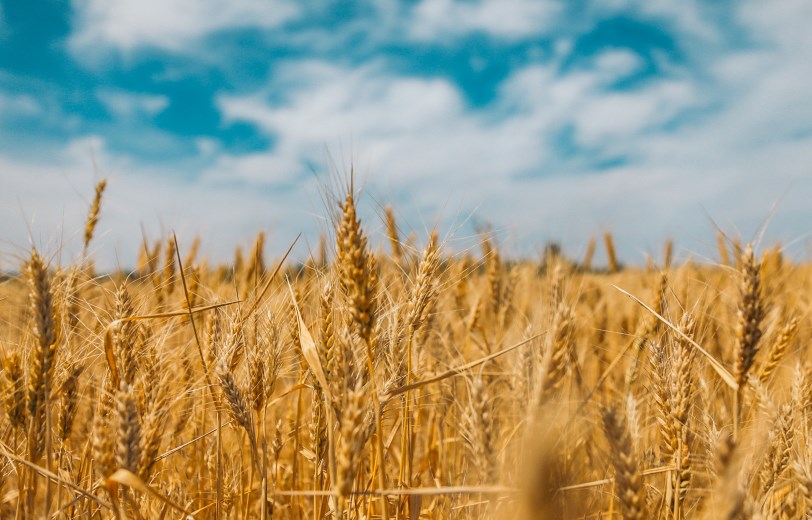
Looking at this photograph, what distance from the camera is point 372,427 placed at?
1.49 m

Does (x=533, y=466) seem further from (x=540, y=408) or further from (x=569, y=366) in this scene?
(x=569, y=366)

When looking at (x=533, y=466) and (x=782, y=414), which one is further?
(x=782, y=414)

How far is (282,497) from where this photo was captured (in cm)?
267

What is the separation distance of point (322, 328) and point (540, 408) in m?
0.82

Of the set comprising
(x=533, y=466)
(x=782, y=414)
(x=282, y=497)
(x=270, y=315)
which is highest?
(x=270, y=315)

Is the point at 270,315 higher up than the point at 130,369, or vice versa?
the point at 270,315

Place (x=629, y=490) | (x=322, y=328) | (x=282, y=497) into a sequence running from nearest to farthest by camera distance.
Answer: (x=629, y=490) → (x=322, y=328) → (x=282, y=497)

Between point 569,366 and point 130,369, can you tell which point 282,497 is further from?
point 569,366

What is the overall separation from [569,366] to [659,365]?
2.95 ft

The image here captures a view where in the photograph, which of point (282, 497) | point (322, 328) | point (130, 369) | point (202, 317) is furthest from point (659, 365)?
point (202, 317)

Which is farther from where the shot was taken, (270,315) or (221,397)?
(270,315)

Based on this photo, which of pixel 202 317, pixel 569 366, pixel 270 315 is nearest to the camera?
pixel 270 315

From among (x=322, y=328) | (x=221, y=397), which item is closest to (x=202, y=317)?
(x=221, y=397)

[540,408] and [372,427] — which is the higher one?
[540,408]
